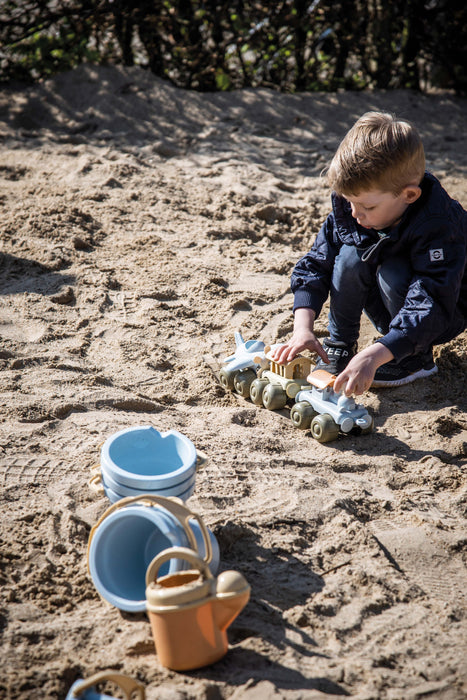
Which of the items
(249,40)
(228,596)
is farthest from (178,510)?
(249,40)

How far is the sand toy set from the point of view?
1.43m

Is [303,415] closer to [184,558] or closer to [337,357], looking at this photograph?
[337,357]

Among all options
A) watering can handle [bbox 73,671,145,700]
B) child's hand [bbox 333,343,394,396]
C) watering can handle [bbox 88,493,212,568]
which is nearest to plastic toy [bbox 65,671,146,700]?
watering can handle [bbox 73,671,145,700]

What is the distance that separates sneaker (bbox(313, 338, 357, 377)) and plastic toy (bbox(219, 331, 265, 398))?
302mm

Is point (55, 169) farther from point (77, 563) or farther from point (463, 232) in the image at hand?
point (77, 563)

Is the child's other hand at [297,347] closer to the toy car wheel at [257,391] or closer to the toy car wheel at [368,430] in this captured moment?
the toy car wheel at [257,391]

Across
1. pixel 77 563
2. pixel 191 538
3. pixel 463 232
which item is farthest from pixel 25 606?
pixel 463 232

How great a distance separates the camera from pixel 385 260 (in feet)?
8.62

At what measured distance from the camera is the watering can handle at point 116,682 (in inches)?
52.1

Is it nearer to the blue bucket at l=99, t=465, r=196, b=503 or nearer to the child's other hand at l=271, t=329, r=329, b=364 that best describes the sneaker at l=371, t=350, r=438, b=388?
the child's other hand at l=271, t=329, r=329, b=364

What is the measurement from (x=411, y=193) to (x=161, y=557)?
162cm

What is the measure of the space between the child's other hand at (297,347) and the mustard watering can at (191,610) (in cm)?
124

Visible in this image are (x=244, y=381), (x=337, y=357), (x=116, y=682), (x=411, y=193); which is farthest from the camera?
(x=337, y=357)

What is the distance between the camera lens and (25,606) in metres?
1.67
